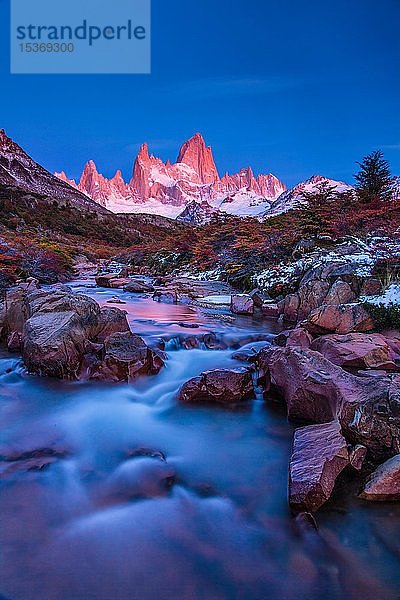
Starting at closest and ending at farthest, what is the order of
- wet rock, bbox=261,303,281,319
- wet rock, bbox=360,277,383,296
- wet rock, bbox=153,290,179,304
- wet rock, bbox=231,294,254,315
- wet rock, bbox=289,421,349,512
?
wet rock, bbox=289,421,349,512, wet rock, bbox=360,277,383,296, wet rock, bbox=261,303,281,319, wet rock, bbox=231,294,254,315, wet rock, bbox=153,290,179,304

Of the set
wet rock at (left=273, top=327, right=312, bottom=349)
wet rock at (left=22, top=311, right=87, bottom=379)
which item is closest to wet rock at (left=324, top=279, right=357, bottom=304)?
wet rock at (left=273, top=327, right=312, bottom=349)

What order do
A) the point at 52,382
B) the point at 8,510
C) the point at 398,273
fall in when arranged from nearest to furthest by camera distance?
1. the point at 8,510
2. the point at 52,382
3. the point at 398,273

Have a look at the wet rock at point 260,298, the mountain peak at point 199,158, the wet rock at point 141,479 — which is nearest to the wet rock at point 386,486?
the wet rock at point 141,479

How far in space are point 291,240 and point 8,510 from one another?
556 inches

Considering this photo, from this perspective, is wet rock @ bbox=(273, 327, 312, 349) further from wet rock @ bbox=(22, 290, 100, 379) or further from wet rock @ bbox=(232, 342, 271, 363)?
wet rock @ bbox=(22, 290, 100, 379)

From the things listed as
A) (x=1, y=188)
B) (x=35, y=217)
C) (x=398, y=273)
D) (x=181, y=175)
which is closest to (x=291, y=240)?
(x=398, y=273)

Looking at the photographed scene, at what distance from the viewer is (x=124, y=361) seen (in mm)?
5961

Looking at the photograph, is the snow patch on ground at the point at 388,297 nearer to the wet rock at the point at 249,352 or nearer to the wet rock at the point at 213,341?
the wet rock at the point at 249,352

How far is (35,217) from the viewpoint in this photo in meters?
40.3

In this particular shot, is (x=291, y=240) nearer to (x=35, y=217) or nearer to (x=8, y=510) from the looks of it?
(x=8, y=510)

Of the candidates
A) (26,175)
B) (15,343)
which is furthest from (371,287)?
(26,175)

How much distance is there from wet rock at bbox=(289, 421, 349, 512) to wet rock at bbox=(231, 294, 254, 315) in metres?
7.73

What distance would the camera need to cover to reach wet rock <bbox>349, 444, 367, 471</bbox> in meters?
3.38

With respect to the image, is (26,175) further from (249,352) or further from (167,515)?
(167,515)
